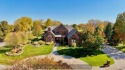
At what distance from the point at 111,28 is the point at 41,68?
40108mm

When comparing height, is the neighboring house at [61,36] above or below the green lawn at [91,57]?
above

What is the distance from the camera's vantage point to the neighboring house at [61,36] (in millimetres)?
43719

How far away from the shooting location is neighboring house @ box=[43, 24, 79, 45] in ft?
143

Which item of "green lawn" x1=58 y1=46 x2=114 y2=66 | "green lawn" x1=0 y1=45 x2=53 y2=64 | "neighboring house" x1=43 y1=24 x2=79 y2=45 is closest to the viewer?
"green lawn" x1=58 y1=46 x2=114 y2=66

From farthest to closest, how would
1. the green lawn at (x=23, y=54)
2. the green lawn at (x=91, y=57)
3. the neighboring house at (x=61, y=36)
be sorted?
1. the neighboring house at (x=61, y=36)
2. the green lawn at (x=23, y=54)
3. the green lawn at (x=91, y=57)

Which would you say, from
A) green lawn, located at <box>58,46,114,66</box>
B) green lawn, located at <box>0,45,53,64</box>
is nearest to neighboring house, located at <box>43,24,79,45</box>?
green lawn, located at <box>0,45,53,64</box>

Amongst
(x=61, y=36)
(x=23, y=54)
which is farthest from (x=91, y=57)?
(x=61, y=36)

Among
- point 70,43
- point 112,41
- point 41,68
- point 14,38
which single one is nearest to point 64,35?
point 70,43

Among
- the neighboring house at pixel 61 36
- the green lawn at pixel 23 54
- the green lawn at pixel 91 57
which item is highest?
the neighboring house at pixel 61 36

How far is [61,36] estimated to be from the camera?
4878 centimetres

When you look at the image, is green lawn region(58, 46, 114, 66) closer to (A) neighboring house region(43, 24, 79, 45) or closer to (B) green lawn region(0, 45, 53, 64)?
(B) green lawn region(0, 45, 53, 64)

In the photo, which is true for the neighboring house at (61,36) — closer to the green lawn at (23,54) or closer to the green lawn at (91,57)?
the green lawn at (23,54)

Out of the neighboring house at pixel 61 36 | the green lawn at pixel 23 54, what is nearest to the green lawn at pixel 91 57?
the green lawn at pixel 23 54

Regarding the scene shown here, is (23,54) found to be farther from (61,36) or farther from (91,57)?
(61,36)
